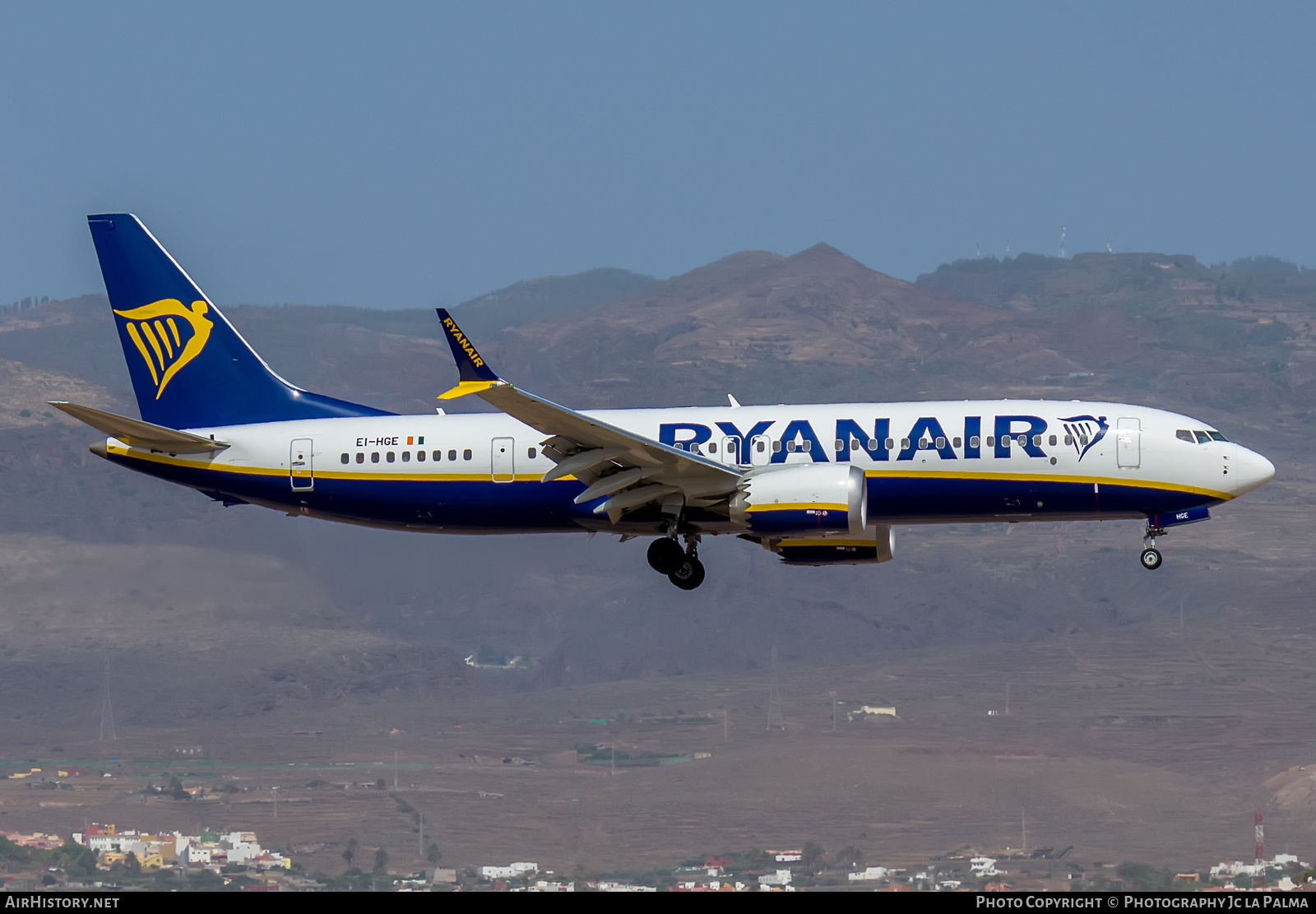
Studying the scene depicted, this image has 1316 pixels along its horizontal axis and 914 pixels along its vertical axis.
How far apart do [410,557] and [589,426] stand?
4207 inches

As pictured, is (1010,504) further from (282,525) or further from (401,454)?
(282,525)

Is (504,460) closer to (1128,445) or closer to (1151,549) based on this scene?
(1128,445)

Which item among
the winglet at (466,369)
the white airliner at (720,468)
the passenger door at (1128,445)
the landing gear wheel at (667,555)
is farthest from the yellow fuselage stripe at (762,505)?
the winglet at (466,369)

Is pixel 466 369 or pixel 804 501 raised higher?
pixel 466 369

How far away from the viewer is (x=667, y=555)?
5181cm

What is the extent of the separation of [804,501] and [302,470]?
1485 centimetres

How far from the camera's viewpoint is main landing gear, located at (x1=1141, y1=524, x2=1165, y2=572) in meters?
50.9

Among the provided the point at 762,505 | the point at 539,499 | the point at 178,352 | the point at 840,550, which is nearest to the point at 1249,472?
the point at 840,550

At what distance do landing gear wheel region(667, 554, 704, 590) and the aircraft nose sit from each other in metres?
14.3
